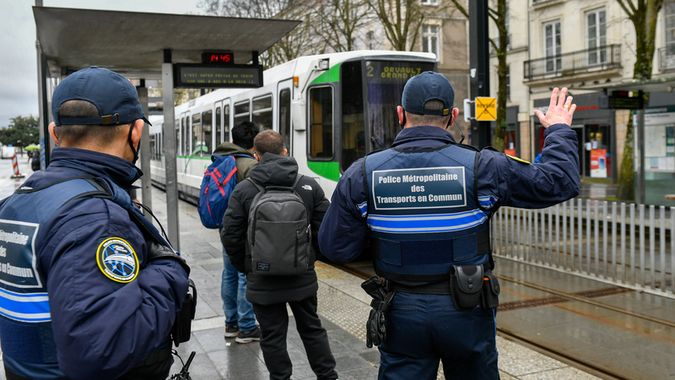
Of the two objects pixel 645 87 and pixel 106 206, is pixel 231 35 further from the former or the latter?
pixel 645 87

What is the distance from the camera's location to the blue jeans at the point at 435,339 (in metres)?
2.81

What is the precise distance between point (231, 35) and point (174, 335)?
18.4ft

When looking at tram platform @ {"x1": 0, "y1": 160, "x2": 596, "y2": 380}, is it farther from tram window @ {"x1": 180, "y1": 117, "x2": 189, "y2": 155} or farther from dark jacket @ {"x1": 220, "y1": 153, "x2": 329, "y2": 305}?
tram window @ {"x1": 180, "y1": 117, "x2": 189, "y2": 155}

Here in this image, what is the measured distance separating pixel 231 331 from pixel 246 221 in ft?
5.42

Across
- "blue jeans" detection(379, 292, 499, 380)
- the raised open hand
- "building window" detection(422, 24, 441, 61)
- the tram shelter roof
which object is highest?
"building window" detection(422, 24, 441, 61)

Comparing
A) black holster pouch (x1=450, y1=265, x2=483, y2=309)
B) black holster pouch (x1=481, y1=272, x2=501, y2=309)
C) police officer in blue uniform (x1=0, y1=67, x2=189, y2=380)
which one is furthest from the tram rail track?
police officer in blue uniform (x1=0, y1=67, x2=189, y2=380)

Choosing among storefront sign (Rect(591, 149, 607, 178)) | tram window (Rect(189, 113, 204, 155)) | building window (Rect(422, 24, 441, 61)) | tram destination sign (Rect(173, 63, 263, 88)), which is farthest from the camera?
building window (Rect(422, 24, 441, 61))

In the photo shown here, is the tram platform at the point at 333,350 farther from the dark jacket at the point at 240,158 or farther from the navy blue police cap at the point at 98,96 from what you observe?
the navy blue police cap at the point at 98,96

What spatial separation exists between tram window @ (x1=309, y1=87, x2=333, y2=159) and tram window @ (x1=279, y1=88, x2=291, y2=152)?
907 mm

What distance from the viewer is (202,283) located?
8.33 meters

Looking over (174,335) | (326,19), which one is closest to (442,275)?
(174,335)

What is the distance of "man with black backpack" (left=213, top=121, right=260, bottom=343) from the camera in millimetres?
5602

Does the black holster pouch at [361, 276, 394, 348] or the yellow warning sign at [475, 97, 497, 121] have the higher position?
the yellow warning sign at [475, 97, 497, 121]

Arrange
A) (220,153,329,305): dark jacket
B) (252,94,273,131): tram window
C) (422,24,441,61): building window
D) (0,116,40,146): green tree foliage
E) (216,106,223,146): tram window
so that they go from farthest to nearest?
(0,116,40,146): green tree foliage
(422,24,441,61): building window
(216,106,223,146): tram window
(252,94,273,131): tram window
(220,153,329,305): dark jacket
